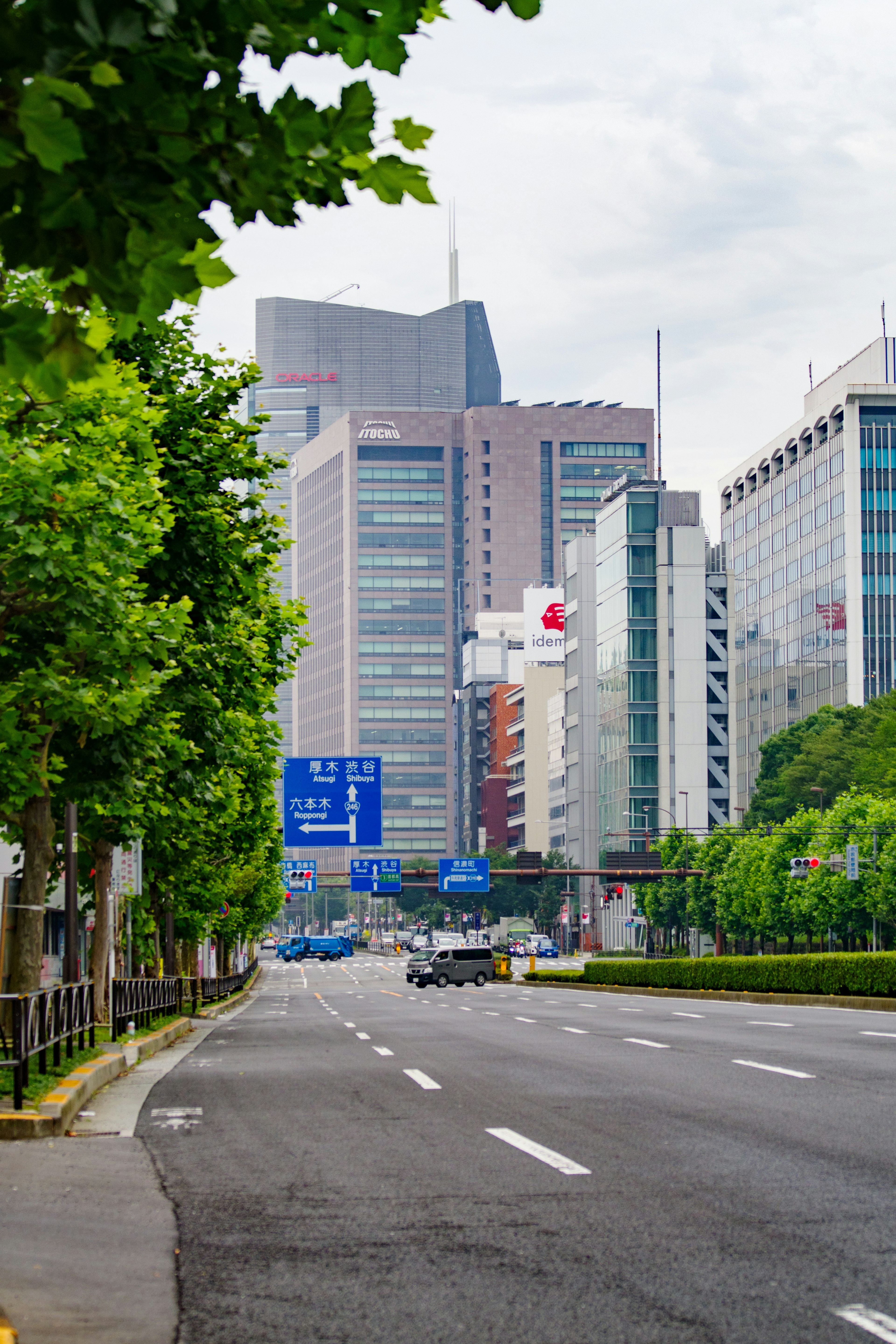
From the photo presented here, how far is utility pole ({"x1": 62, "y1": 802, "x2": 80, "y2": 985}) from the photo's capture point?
24406mm

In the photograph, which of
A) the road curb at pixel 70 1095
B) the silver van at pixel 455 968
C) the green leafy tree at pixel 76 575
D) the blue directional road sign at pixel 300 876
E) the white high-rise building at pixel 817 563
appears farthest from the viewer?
the white high-rise building at pixel 817 563

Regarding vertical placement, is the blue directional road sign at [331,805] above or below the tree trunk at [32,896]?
above

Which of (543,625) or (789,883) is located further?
(543,625)

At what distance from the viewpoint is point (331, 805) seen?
1879 inches

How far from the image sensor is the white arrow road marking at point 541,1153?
997 centimetres

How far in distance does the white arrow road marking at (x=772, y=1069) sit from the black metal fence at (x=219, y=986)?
106ft

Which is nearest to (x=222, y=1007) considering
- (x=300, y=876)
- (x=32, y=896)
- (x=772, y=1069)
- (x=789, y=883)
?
(x=32, y=896)

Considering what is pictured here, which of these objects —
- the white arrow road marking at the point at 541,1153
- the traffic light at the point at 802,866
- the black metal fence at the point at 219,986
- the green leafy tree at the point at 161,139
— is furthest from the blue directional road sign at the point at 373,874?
the green leafy tree at the point at 161,139

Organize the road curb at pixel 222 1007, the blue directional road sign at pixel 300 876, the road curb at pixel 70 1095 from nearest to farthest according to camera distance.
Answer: the road curb at pixel 70 1095 < the road curb at pixel 222 1007 < the blue directional road sign at pixel 300 876

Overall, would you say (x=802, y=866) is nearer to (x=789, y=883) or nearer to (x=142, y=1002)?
(x=789, y=883)

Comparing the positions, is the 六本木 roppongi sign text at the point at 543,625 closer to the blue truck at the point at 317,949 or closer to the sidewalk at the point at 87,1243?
the blue truck at the point at 317,949

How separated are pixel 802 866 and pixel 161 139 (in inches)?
2692

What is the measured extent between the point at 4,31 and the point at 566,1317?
4.82m

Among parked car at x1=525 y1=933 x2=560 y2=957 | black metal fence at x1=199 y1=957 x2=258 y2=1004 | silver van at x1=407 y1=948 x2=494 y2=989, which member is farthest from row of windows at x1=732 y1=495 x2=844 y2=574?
silver van at x1=407 y1=948 x2=494 y2=989
